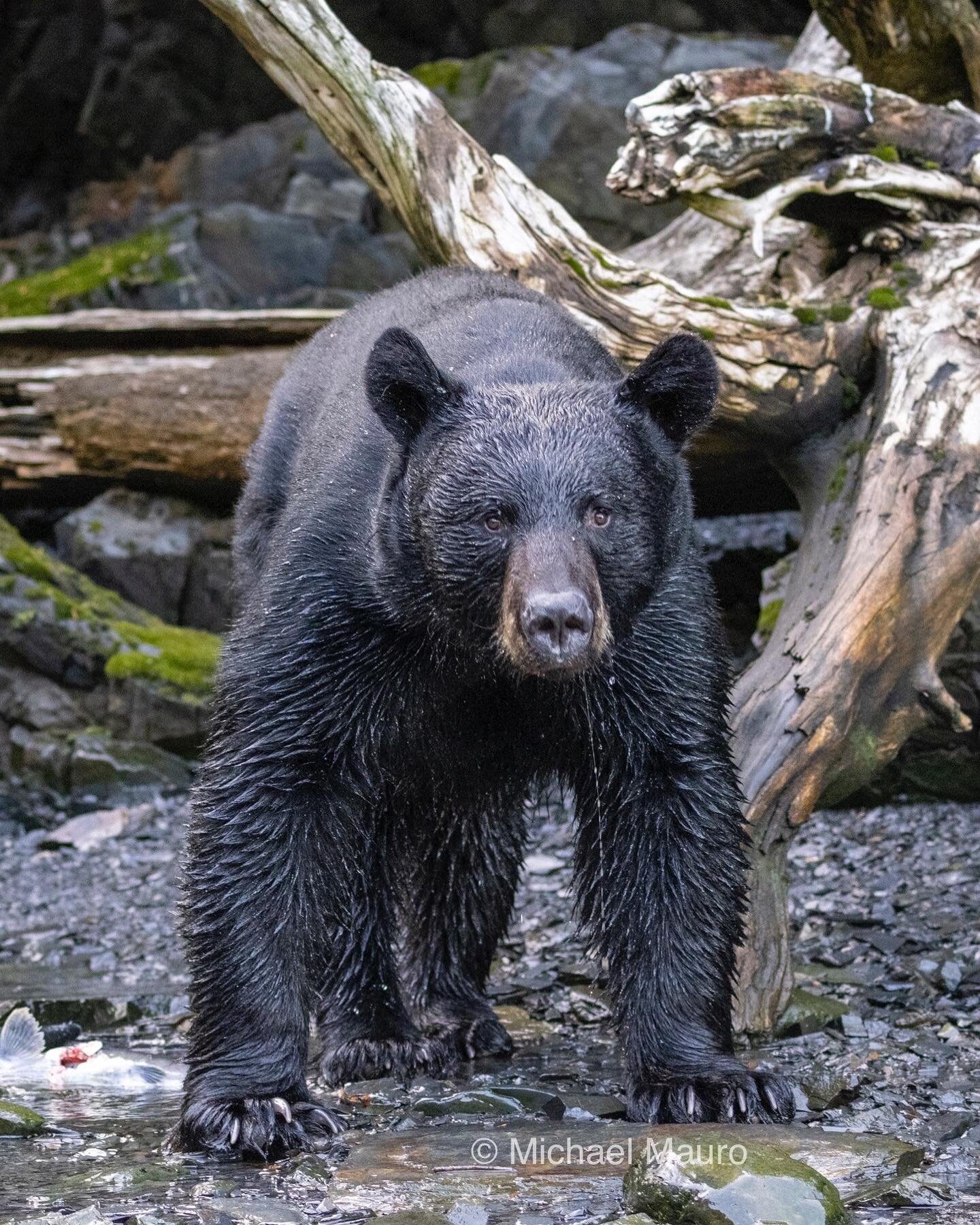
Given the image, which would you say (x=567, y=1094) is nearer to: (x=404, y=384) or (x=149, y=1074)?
(x=149, y=1074)

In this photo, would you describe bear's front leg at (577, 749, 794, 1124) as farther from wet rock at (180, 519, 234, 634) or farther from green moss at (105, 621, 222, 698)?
wet rock at (180, 519, 234, 634)

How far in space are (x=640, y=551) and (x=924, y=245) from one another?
3.15 meters

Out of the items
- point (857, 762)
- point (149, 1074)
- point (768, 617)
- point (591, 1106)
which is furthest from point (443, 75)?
point (591, 1106)

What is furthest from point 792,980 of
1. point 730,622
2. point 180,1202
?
point 730,622

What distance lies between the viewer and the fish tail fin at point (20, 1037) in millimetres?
5562

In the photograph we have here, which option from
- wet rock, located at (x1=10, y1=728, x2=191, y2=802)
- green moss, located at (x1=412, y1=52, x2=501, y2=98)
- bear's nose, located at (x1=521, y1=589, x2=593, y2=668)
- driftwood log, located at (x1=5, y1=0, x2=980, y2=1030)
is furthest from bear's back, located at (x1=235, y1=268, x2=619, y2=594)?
green moss, located at (x1=412, y1=52, x2=501, y2=98)

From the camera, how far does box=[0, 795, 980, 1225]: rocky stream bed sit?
377 centimetres

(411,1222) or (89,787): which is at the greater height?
(411,1222)

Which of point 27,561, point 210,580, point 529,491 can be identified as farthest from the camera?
point 210,580

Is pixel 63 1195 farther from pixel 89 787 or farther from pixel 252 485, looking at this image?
pixel 89 787

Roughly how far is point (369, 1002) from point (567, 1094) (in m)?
1.06

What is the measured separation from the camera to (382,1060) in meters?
5.66

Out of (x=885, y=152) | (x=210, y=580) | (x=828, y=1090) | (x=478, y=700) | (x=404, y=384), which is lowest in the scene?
(x=828, y=1090)

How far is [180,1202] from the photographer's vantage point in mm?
3908
